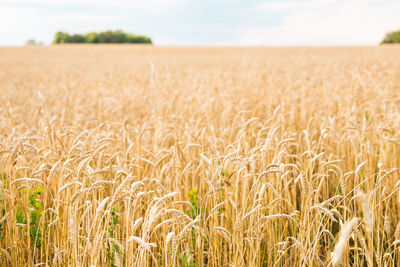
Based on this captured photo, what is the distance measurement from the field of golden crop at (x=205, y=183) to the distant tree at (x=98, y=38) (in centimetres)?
7158

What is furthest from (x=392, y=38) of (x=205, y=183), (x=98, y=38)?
(x=205, y=183)

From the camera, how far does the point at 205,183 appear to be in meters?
2.91

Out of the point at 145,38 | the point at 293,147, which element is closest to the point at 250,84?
the point at 293,147

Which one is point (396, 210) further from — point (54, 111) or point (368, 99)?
point (54, 111)

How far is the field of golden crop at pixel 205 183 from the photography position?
1866 millimetres

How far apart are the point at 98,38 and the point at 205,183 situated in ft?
257

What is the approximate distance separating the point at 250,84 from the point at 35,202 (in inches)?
214

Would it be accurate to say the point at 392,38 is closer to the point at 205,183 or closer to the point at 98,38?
the point at 98,38

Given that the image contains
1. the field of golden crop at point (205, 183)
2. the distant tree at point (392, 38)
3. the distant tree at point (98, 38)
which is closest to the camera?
the field of golden crop at point (205, 183)

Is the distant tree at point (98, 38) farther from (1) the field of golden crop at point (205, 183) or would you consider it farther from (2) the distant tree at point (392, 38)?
(1) the field of golden crop at point (205, 183)

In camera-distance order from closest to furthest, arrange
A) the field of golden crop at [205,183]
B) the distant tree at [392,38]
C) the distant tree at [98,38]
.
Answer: the field of golden crop at [205,183] → the distant tree at [392,38] → the distant tree at [98,38]

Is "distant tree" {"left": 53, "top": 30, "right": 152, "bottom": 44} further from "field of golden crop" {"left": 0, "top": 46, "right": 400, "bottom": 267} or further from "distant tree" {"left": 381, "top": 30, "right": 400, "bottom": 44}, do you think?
"field of golden crop" {"left": 0, "top": 46, "right": 400, "bottom": 267}

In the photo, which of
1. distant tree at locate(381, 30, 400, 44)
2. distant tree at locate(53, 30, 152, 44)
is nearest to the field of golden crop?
distant tree at locate(53, 30, 152, 44)

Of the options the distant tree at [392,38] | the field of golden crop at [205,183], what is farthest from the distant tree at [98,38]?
the field of golden crop at [205,183]
